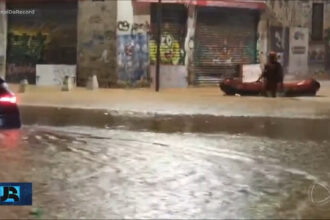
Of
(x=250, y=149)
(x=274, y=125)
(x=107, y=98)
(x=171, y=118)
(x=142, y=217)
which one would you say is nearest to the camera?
(x=142, y=217)

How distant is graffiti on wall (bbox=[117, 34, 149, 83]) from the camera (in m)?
23.3

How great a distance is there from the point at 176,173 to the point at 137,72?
1650 centimetres

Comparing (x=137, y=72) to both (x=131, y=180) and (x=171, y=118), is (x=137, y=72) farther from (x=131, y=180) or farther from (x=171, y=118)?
(x=131, y=180)

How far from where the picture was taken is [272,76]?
19.0 metres

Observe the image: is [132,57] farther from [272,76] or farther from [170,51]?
[272,76]

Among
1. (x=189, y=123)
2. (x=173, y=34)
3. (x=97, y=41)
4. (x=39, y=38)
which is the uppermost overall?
(x=173, y=34)

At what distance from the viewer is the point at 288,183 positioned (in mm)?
6871

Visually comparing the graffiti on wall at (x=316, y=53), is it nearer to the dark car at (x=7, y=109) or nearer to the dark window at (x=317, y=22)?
the dark window at (x=317, y=22)

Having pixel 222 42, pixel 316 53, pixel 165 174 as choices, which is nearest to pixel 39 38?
pixel 222 42

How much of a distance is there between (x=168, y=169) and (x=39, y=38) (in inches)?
716

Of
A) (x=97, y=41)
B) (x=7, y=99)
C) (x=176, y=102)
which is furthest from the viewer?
(x=97, y=41)

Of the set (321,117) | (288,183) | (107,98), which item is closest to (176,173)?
(288,183)

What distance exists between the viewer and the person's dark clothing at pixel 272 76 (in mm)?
18859

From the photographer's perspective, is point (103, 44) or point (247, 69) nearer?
point (103, 44)
